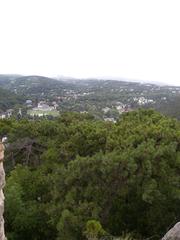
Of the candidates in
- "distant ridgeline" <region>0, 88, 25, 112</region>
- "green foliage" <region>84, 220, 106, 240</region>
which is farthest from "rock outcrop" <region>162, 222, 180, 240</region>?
"distant ridgeline" <region>0, 88, 25, 112</region>

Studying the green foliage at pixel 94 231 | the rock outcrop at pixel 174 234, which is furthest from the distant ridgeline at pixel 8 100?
the rock outcrop at pixel 174 234

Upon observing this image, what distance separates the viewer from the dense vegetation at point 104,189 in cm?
1559

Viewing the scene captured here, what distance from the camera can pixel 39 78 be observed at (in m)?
186

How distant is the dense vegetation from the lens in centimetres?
1559

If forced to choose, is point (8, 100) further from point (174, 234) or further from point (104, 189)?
point (174, 234)

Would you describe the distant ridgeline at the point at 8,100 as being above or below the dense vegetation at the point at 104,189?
below

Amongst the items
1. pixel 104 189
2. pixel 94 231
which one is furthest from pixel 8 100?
pixel 94 231

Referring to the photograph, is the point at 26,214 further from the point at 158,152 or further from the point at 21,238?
the point at 158,152

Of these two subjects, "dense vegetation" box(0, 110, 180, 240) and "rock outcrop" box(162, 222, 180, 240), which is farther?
"dense vegetation" box(0, 110, 180, 240)

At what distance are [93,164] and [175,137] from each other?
4322 mm

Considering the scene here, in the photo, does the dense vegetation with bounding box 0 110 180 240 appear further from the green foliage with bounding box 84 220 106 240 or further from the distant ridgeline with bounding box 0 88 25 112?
the distant ridgeline with bounding box 0 88 25 112

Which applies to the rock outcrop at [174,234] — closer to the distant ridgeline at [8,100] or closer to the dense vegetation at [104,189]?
the dense vegetation at [104,189]

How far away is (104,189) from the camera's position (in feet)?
52.0

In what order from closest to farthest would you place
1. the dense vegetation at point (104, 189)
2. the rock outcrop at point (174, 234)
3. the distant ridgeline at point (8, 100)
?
the rock outcrop at point (174, 234)
the dense vegetation at point (104, 189)
the distant ridgeline at point (8, 100)
